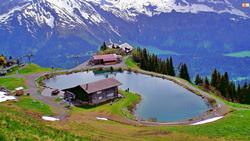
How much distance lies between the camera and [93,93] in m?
114

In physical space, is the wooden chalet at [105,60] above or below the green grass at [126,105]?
above

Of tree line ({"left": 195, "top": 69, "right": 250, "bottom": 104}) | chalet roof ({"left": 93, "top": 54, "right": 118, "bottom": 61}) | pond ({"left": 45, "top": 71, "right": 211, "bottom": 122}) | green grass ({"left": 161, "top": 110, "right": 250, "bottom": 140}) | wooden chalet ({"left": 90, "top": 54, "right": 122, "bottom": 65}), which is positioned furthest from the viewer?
chalet roof ({"left": 93, "top": 54, "right": 118, "bottom": 61})

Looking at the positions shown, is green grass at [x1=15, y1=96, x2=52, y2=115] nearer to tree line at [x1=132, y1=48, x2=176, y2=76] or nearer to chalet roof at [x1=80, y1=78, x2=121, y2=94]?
chalet roof at [x1=80, y1=78, x2=121, y2=94]

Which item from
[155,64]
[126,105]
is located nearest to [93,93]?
[126,105]

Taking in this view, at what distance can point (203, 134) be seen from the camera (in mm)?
81062

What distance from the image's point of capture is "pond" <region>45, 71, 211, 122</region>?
106713 mm

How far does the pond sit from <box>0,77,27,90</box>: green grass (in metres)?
8.81

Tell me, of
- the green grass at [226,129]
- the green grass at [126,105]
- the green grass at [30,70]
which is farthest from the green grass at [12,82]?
the green grass at [226,129]

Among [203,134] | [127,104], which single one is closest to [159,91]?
[127,104]

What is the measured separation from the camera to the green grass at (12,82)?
417ft

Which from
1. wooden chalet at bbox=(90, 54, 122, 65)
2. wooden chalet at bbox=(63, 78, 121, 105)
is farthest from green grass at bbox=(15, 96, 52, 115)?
wooden chalet at bbox=(90, 54, 122, 65)

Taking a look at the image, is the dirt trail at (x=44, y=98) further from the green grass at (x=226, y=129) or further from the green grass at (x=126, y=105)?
the green grass at (x=226, y=129)

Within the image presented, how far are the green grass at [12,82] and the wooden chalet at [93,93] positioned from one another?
66.9 feet

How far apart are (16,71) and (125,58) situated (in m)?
51.5
